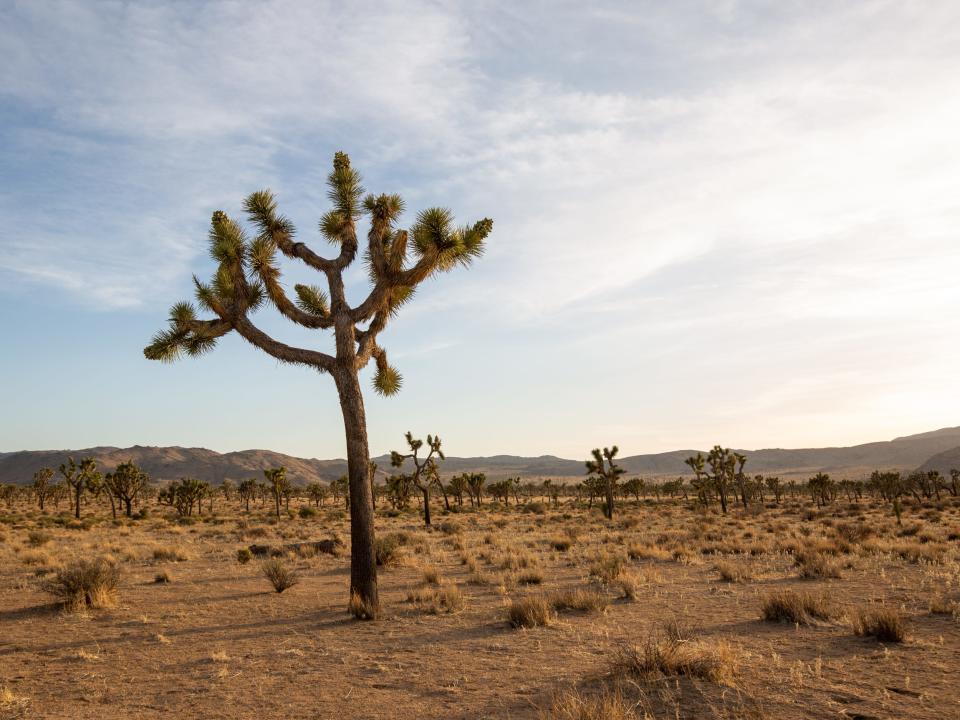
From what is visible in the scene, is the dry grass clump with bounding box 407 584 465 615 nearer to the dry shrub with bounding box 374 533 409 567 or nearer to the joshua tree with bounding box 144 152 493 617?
the joshua tree with bounding box 144 152 493 617

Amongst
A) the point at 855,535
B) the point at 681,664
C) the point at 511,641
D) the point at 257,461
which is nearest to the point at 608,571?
the point at 511,641

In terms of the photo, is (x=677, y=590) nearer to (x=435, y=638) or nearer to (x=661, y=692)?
(x=435, y=638)

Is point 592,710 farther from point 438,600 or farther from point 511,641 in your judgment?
point 438,600

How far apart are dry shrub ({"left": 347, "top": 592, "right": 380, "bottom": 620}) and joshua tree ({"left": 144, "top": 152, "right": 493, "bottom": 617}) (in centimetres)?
96

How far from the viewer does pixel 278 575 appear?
42.2 feet

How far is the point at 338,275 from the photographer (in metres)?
11.5

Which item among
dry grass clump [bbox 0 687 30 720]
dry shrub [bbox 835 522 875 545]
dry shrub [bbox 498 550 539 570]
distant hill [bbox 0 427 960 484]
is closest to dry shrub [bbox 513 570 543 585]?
dry shrub [bbox 498 550 539 570]

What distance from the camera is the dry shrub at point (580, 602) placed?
32.6 ft

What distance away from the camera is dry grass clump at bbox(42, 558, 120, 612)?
10789 mm

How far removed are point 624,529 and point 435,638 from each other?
70.9ft

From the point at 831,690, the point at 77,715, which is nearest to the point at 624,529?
the point at 831,690

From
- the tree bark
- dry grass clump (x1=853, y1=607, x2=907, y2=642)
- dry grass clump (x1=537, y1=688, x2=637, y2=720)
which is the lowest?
dry grass clump (x1=853, y1=607, x2=907, y2=642)

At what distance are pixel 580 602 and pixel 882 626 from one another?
430 centimetres

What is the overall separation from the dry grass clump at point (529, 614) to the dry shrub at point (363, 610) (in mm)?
2378
